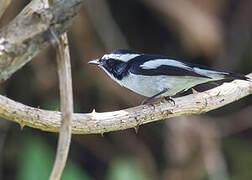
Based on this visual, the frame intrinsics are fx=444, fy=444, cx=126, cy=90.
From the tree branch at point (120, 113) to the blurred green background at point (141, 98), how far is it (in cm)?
249

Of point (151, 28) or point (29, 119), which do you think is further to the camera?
point (151, 28)

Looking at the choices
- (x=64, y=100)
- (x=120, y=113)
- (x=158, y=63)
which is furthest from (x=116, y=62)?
(x=64, y=100)

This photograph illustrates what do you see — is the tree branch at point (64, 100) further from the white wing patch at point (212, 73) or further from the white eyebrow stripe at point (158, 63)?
the white eyebrow stripe at point (158, 63)

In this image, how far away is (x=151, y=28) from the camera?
6.63 m

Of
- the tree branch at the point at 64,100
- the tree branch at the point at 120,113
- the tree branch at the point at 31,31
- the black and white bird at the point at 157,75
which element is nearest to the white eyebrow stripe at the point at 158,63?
the black and white bird at the point at 157,75

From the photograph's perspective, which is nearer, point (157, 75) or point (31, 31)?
point (31, 31)

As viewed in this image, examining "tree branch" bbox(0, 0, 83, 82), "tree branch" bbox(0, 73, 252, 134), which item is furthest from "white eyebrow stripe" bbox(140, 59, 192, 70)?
"tree branch" bbox(0, 0, 83, 82)

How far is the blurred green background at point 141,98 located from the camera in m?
5.98

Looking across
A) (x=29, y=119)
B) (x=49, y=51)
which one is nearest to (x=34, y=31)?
(x=29, y=119)

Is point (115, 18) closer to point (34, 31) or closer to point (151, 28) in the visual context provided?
point (151, 28)

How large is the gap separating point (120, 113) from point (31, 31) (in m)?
1.39

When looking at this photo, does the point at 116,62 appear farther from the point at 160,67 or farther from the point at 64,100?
the point at 64,100

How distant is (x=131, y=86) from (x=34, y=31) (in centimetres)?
213

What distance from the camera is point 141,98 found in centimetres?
618
